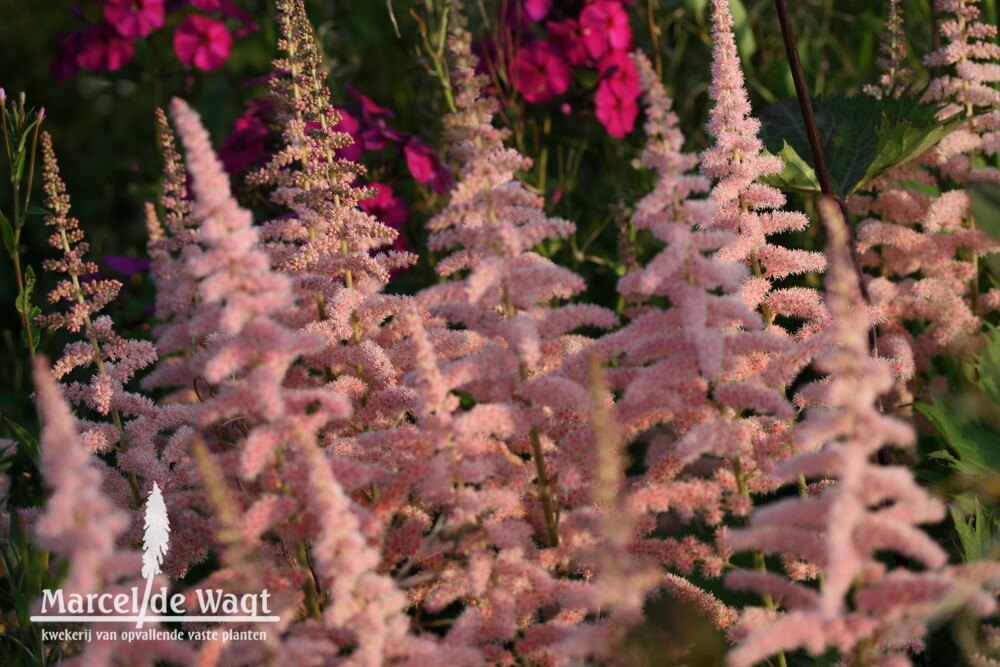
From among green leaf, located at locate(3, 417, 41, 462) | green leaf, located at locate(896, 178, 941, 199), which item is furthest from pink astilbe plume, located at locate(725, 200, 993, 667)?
green leaf, located at locate(896, 178, 941, 199)

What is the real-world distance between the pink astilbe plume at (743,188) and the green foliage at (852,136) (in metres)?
0.40

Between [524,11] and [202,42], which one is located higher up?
[202,42]

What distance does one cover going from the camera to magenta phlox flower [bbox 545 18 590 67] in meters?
3.41

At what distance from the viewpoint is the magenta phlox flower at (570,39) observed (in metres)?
3.41

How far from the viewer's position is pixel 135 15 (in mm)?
3477

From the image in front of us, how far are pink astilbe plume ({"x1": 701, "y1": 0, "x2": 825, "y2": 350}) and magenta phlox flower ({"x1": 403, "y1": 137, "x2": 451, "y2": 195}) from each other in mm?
1111

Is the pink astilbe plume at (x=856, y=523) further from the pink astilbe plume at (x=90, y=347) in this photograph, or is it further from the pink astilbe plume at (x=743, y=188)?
the pink astilbe plume at (x=90, y=347)

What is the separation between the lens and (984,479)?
2.06 m

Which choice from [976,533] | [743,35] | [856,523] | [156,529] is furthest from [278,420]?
[743,35]

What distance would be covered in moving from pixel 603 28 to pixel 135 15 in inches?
60.0

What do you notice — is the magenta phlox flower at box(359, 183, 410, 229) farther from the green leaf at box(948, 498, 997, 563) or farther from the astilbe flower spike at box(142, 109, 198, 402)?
the green leaf at box(948, 498, 997, 563)

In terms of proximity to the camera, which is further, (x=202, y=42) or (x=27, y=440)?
(x=202, y=42)

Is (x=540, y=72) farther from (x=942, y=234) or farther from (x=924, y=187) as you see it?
(x=942, y=234)

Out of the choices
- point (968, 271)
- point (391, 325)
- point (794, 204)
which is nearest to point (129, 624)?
point (391, 325)
